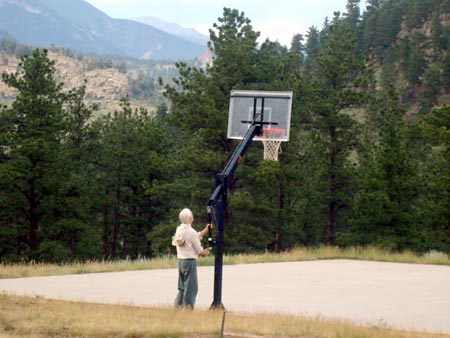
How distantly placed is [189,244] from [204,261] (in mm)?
9736

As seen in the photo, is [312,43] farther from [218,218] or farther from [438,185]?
[218,218]

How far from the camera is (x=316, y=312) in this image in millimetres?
12133

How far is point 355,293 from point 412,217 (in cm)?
2752

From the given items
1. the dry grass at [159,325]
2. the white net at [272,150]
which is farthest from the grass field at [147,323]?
the white net at [272,150]

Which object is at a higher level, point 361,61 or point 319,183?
point 361,61

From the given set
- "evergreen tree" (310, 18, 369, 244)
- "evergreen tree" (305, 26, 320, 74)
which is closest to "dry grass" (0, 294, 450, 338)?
"evergreen tree" (310, 18, 369, 244)

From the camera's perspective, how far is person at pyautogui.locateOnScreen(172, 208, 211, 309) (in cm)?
1079

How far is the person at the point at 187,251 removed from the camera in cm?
1079

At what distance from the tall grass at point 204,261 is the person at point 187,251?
7.04 m

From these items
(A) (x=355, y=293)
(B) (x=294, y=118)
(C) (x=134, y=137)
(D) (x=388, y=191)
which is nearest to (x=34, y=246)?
(C) (x=134, y=137)

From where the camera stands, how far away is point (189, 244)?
1084cm

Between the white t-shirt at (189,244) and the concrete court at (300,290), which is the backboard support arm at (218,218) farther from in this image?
the concrete court at (300,290)

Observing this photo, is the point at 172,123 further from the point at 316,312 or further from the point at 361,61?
the point at 316,312

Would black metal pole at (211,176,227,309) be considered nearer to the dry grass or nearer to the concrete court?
the dry grass
